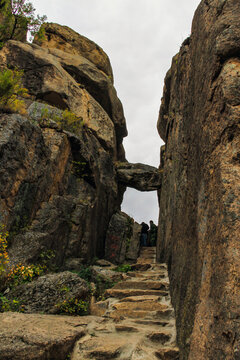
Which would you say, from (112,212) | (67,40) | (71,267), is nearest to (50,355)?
(71,267)

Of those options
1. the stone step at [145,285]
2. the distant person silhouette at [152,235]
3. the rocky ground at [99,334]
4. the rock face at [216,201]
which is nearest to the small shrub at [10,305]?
the rocky ground at [99,334]

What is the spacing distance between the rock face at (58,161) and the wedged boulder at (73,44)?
0.42 m

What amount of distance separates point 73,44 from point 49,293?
61.4ft

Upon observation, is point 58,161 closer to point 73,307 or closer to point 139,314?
point 73,307

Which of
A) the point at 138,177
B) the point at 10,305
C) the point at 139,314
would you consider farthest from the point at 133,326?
the point at 138,177

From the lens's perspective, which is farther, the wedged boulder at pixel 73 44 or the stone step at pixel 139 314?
the wedged boulder at pixel 73 44

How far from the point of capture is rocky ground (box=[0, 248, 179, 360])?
3.16 meters

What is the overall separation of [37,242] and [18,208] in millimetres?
1053

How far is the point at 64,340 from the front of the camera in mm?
3414

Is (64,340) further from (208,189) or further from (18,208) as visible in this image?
(18,208)

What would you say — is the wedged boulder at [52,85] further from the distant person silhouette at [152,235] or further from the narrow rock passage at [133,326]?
the narrow rock passage at [133,326]

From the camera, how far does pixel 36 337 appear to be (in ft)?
10.6

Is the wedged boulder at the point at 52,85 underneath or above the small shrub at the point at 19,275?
above

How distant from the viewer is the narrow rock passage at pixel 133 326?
3.41 metres
